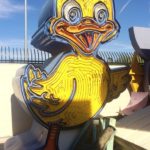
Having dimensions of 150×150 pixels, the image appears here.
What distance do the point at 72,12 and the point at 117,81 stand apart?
2375 millimetres

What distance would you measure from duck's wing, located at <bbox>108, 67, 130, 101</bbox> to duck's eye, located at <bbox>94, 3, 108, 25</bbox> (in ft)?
4.75

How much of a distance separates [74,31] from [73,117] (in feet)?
7.15

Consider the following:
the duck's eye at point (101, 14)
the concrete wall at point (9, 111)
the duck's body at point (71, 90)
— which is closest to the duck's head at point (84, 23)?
the duck's eye at point (101, 14)

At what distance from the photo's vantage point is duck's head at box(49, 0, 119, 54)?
7730 millimetres

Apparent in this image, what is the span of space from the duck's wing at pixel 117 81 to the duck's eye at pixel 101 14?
1447mm

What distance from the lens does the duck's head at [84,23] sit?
7730 millimetres

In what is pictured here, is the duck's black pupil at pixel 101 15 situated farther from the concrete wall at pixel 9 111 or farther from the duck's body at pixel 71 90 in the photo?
the concrete wall at pixel 9 111

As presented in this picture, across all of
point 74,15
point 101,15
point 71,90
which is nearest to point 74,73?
point 71,90

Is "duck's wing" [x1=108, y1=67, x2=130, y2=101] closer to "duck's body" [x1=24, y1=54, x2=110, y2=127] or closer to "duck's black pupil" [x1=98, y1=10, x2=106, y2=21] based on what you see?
"duck's body" [x1=24, y1=54, x2=110, y2=127]

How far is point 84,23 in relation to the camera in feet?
26.4

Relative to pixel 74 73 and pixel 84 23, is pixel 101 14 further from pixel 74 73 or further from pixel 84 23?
pixel 74 73

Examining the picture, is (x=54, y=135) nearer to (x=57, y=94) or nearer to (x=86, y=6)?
(x=57, y=94)

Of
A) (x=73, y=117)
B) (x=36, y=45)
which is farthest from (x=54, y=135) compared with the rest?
(x=36, y=45)

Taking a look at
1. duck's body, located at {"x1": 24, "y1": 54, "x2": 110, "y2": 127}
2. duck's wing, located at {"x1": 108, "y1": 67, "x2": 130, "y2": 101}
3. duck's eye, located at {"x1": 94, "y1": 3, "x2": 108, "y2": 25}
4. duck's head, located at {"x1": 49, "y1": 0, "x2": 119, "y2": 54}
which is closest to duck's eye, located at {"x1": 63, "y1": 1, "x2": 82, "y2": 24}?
duck's head, located at {"x1": 49, "y1": 0, "x2": 119, "y2": 54}
